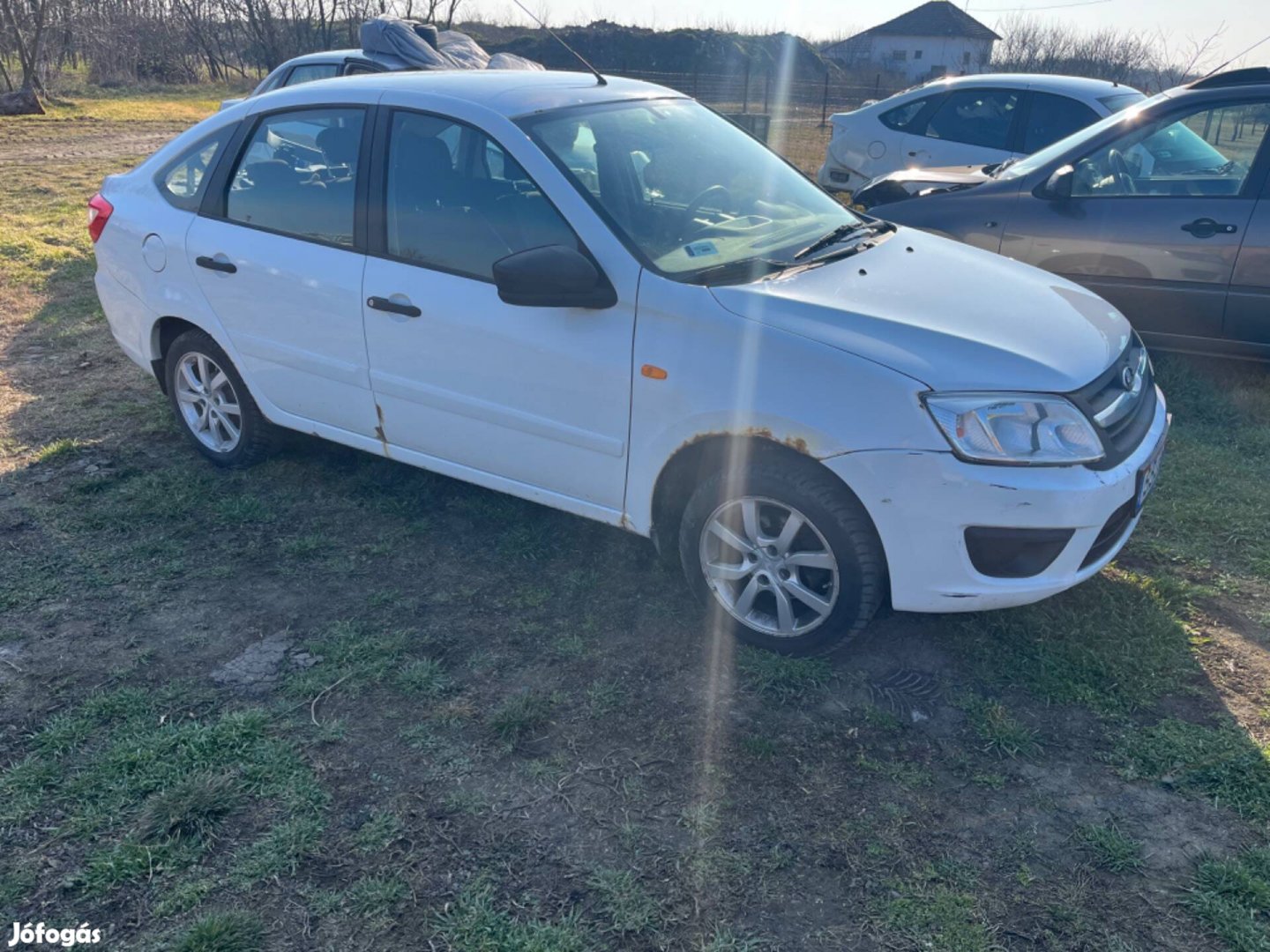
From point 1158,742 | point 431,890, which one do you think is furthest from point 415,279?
point 1158,742

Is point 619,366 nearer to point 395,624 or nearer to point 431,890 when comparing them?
point 395,624

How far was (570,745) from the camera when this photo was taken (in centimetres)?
303

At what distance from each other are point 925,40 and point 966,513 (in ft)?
211

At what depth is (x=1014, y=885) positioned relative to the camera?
250 cm

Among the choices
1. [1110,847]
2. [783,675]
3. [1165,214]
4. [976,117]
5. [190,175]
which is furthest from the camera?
[976,117]

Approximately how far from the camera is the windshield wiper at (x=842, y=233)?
3.69m

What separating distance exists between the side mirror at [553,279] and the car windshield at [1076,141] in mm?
3674

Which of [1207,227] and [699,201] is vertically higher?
[699,201]

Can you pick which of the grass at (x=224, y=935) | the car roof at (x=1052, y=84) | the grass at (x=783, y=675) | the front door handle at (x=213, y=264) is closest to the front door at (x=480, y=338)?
the grass at (x=783, y=675)

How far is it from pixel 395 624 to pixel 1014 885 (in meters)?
2.20

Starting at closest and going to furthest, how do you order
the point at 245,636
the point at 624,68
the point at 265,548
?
the point at 245,636
the point at 265,548
the point at 624,68

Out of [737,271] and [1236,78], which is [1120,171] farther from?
[737,271]

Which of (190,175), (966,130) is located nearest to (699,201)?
(190,175)

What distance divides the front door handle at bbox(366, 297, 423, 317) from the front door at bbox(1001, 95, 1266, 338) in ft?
12.1
